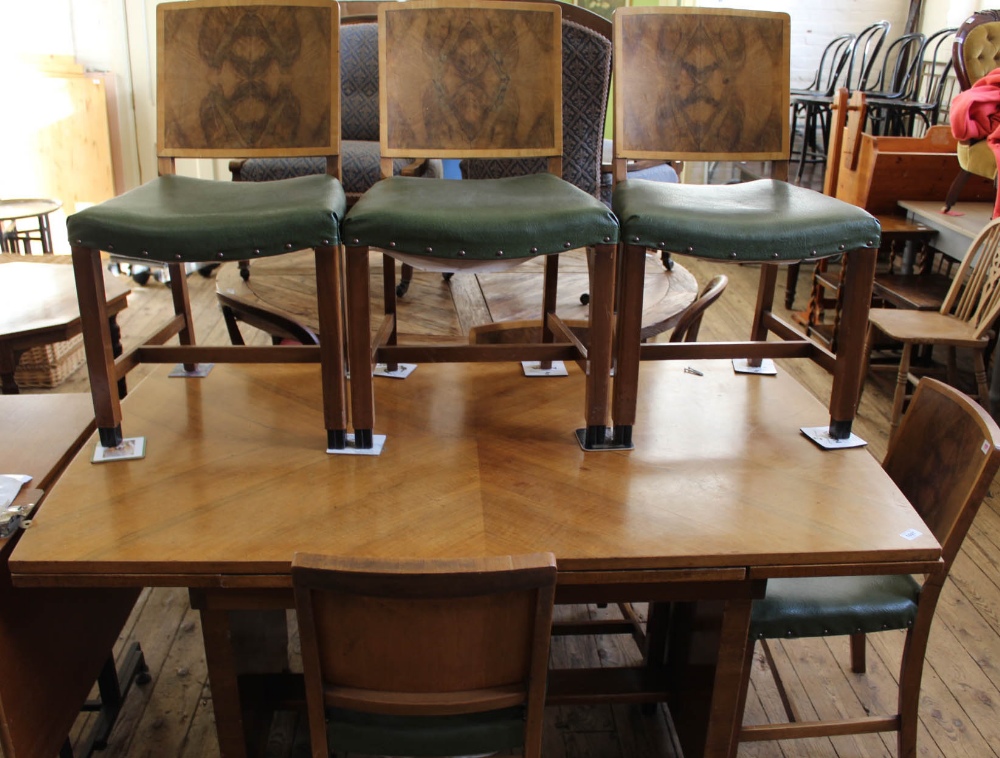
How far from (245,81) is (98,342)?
66 centimetres

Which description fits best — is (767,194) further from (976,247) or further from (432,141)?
(976,247)

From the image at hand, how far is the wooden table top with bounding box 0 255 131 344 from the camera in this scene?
7.92 feet

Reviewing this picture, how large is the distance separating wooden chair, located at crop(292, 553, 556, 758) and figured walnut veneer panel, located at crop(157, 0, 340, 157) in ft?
3.53

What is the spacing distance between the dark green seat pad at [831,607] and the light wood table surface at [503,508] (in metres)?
0.11

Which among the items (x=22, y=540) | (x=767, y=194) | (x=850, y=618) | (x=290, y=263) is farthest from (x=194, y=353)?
(x=290, y=263)

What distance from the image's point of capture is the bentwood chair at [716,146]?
1514 millimetres

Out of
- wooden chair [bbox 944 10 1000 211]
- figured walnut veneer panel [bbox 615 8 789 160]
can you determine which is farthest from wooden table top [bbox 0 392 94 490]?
wooden chair [bbox 944 10 1000 211]

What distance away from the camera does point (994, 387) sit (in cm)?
302

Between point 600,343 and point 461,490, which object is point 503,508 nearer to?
point 461,490

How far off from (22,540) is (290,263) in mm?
1988

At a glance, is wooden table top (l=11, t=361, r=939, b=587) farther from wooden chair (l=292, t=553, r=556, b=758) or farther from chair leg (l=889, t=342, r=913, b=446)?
chair leg (l=889, t=342, r=913, b=446)

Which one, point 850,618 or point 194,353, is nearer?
point 850,618

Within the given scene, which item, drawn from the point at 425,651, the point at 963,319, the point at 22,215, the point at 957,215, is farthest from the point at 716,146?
the point at 22,215

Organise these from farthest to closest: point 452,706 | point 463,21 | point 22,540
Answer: point 463,21 → point 22,540 → point 452,706
